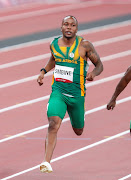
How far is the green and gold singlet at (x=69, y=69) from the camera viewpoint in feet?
27.1

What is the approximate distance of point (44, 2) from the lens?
26625 mm

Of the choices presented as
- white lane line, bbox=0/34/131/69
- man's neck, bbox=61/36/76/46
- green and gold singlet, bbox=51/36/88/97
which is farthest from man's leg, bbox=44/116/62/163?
white lane line, bbox=0/34/131/69

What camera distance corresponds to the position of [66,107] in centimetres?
834

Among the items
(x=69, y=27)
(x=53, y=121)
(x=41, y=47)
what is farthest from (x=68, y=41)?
(x=41, y=47)

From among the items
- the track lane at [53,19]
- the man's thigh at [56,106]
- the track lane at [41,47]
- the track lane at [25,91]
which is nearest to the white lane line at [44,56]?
the track lane at [41,47]

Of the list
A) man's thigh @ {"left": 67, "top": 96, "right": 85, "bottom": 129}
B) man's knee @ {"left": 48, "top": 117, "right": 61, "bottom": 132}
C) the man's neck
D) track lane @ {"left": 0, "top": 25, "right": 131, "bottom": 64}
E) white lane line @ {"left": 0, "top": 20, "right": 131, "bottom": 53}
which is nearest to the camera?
man's knee @ {"left": 48, "top": 117, "right": 61, "bottom": 132}

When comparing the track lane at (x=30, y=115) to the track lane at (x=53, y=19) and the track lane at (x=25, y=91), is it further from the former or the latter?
the track lane at (x=53, y=19)

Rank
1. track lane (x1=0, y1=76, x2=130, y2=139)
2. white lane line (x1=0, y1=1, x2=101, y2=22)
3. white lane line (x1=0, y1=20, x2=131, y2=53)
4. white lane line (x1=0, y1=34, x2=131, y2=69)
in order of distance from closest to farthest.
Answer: track lane (x1=0, y1=76, x2=130, y2=139) < white lane line (x1=0, y1=34, x2=131, y2=69) < white lane line (x1=0, y1=20, x2=131, y2=53) < white lane line (x1=0, y1=1, x2=101, y2=22)

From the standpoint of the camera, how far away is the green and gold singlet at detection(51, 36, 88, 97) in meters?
8.26

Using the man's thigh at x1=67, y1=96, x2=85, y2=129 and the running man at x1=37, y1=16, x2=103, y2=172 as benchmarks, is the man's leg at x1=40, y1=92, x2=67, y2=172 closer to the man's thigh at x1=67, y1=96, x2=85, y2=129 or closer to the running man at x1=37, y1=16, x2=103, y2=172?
the running man at x1=37, y1=16, x2=103, y2=172

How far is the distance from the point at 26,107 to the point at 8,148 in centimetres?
266

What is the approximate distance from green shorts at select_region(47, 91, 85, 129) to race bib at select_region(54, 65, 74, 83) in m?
0.19

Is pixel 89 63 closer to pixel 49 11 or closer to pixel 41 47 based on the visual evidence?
pixel 41 47

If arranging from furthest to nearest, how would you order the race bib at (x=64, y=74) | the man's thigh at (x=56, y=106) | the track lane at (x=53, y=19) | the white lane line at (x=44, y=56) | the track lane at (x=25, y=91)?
the track lane at (x=53, y=19), the white lane line at (x=44, y=56), the track lane at (x=25, y=91), the race bib at (x=64, y=74), the man's thigh at (x=56, y=106)
